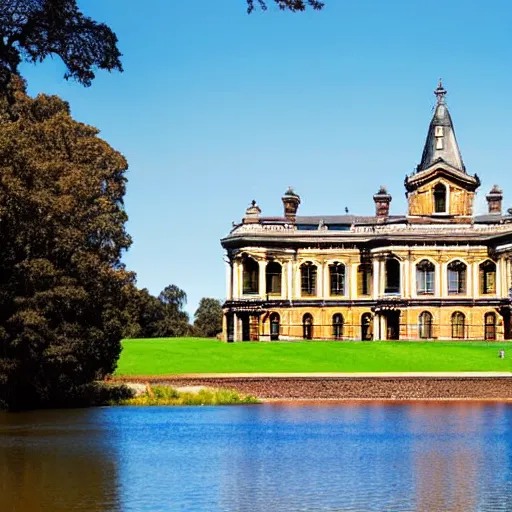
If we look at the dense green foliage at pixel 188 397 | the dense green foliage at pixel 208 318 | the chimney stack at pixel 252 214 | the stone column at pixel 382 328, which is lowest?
the dense green foliage at pixel 188 397

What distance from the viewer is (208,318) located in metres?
107

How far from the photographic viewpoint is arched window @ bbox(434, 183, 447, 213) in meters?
81.4

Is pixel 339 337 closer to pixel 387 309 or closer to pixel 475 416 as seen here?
pixel 387 309

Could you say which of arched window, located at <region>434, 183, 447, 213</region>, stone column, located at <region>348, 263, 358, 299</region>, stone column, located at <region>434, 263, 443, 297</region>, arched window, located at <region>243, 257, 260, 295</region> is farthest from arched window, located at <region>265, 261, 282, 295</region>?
arched window, located at <region>434, 183, 447, 213</region>

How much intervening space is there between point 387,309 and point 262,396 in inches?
1245

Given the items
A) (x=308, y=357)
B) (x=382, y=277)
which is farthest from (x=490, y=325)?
(x=308, y=357)

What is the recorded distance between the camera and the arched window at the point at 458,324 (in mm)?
77000

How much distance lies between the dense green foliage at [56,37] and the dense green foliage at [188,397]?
26.8m

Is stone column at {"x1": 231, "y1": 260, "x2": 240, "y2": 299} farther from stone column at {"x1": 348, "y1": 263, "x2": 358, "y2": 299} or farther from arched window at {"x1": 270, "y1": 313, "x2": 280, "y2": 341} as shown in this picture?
stone column at {"x1": 348, "y1": 263, "x2": 358, "y2": 299}

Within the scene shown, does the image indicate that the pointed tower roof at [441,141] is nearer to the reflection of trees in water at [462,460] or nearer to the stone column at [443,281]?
the stone column at [443,281]

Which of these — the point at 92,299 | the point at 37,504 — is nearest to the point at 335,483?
the point at 37,504

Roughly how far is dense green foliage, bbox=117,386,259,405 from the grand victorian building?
30.3m

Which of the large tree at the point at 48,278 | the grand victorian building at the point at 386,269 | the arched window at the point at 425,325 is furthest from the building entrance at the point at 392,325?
the large tree at the point at 48,278

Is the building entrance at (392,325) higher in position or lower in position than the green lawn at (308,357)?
higher
